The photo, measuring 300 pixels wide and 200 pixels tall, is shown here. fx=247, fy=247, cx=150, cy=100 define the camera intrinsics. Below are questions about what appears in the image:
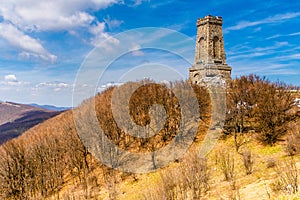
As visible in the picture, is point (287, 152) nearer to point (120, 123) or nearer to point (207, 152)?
point (207, 152)

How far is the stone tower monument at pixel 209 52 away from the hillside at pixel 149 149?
1354 cm

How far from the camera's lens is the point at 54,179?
3581 cm

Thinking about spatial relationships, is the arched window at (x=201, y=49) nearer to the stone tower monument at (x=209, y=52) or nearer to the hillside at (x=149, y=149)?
the stone tower monument at (x=209, y=52)

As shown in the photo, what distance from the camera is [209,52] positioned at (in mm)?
49656

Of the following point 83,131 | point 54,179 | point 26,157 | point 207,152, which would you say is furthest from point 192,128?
point 26,157

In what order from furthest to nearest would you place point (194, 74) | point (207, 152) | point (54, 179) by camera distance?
1. point (194, 74)
2. point (54, 179)
3. point (207, 152)

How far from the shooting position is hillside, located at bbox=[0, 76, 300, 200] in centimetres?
2050

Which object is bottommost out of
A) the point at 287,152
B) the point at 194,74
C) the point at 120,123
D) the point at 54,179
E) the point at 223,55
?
the point at 54,179

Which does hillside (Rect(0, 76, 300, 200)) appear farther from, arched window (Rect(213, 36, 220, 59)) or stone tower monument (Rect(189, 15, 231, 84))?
arched window (Rect(213, 36, 220, 59))

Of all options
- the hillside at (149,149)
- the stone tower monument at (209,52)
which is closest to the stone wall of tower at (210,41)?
the stone tower monument at (209,52)

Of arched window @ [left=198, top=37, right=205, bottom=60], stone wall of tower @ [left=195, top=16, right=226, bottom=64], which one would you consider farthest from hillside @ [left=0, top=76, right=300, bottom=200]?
arched window @ [left=198, top=37, right=205, bottom=60]

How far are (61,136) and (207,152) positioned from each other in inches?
894

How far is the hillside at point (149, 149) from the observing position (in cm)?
2050

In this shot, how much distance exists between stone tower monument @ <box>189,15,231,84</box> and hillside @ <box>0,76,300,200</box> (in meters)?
13.5
